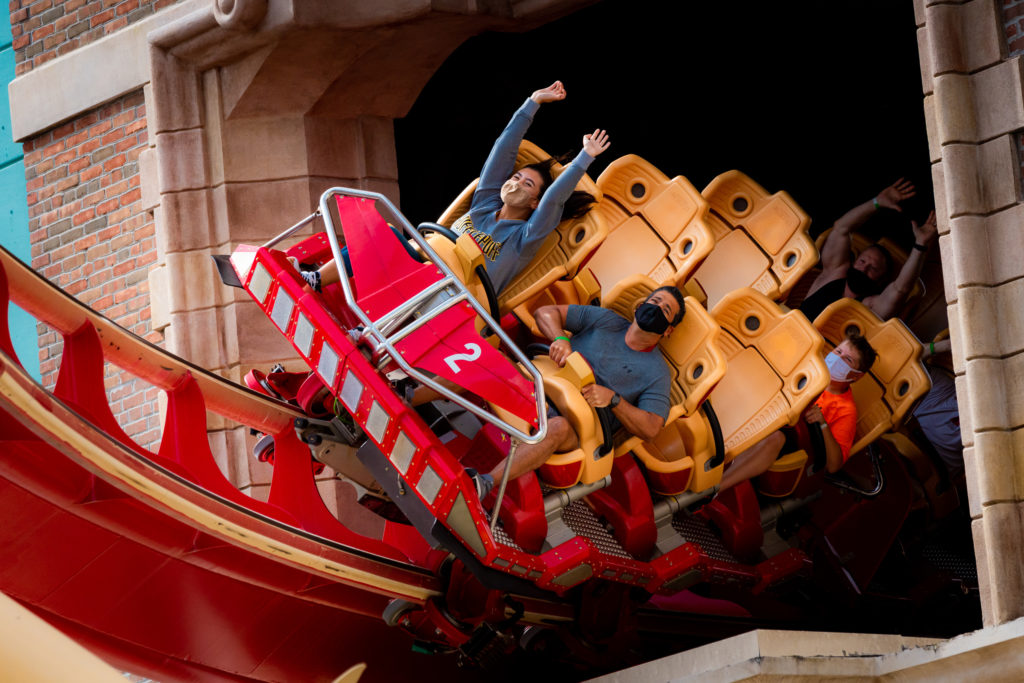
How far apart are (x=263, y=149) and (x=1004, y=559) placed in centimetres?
434

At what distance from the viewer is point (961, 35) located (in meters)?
4.82

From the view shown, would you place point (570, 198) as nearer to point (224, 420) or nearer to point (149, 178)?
point (224, 420)

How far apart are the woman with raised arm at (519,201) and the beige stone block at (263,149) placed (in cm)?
176

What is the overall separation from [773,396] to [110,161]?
393 cm

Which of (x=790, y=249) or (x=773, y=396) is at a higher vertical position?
(x=790, y=249)

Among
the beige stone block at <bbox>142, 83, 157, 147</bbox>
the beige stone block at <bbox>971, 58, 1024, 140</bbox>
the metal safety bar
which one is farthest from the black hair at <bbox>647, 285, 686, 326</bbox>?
the beige stone block at <bbox>142, 83, 157, 147</bbox>

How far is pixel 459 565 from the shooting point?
5094 millimetres

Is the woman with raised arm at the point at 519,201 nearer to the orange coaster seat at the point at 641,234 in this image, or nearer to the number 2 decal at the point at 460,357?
the orange coaster seat at the point at 641,234

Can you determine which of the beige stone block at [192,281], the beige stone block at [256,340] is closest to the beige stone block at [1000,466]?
the beige stone block at [256,340]

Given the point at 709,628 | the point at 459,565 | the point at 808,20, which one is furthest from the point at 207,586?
the point at 808,20

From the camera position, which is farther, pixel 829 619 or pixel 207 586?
pixel 829 619

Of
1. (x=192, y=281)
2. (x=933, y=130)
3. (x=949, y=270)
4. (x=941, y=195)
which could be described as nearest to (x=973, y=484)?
(x=949, y=270)

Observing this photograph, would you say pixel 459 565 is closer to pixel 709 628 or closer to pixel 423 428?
pixel 423 428

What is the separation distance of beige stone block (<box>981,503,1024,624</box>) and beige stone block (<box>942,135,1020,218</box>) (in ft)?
Result: 3.43
